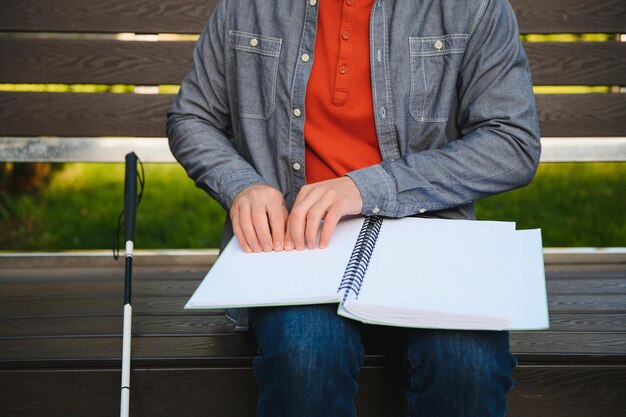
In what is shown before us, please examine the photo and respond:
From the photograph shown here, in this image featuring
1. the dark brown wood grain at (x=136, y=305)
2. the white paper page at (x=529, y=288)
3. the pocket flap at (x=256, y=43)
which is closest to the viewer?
the white paper page at (x=529, y=288)

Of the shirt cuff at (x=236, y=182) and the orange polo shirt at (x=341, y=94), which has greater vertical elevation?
the orange polo shirt at (x=341, y=94)

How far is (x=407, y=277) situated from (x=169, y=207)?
3.02 m

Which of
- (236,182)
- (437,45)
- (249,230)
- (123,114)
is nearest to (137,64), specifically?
(123,114)

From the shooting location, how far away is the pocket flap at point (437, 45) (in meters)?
1.76

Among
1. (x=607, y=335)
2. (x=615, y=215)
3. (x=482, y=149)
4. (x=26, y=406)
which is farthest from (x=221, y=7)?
(x=615, y=215)

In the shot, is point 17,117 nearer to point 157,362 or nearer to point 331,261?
point 157,362

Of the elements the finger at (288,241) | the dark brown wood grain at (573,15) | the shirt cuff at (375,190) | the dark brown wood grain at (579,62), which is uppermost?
the dark brown wood grain at (573,15)

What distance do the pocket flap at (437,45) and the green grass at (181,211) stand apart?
219cm

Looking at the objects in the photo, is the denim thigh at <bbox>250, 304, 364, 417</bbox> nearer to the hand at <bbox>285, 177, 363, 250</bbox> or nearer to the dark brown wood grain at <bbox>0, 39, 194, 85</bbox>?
the hand at <bbox>285, 177, 363, 250</bbox>

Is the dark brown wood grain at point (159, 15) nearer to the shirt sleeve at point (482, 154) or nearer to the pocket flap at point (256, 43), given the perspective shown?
the pocket flap at point (256, 43)

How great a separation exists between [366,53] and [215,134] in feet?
1.30

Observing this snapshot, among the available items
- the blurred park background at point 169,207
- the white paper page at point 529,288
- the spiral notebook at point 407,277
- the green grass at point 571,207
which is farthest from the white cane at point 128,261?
the green grass at point 571,207

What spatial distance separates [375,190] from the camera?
1.60 metres

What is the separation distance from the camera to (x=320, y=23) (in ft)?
5.98
